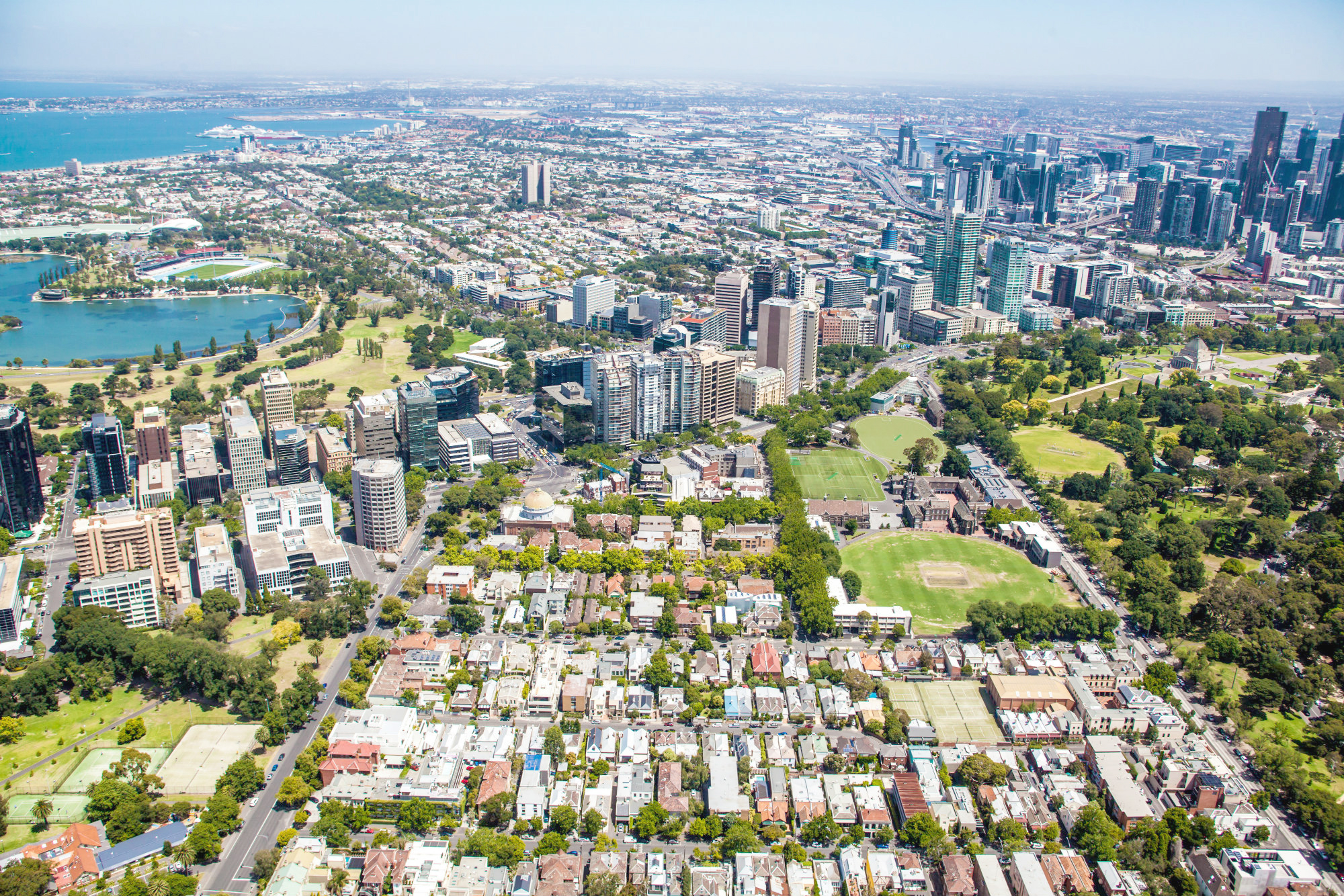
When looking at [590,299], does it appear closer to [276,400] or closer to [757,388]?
[757,388]

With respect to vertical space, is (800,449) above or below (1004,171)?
below

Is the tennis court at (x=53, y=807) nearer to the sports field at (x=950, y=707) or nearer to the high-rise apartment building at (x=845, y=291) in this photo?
the sports field at (x=950, y=707)

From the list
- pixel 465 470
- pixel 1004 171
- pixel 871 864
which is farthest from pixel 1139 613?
pixel 1004 171

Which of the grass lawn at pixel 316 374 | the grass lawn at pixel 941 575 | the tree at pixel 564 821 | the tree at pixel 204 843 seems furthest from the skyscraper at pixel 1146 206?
the tree at pixel 204 843

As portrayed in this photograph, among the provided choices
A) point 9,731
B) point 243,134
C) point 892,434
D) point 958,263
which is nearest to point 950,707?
point 892,434

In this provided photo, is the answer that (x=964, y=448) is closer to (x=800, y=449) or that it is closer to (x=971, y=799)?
(x=800, y=449)
